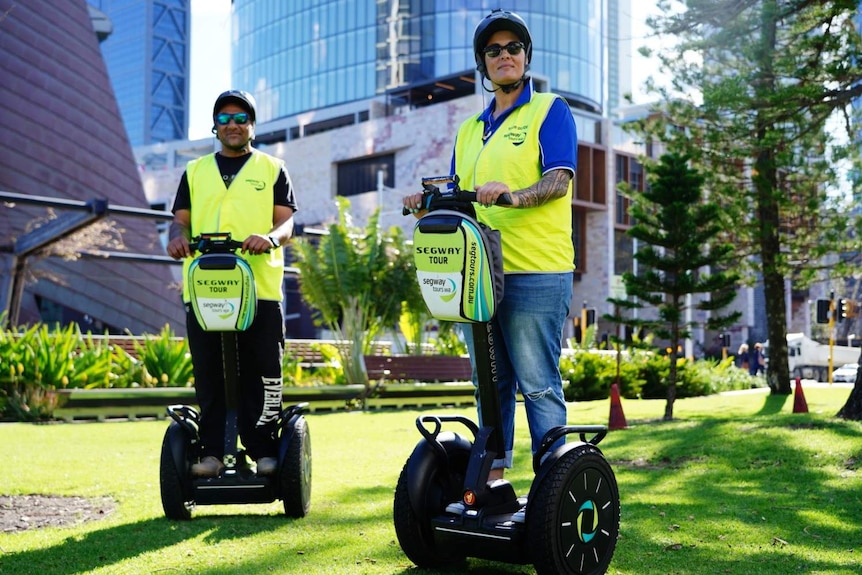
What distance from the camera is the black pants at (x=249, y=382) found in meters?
4.70

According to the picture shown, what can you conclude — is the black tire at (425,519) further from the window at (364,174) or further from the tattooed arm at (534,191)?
the window at (364,174)

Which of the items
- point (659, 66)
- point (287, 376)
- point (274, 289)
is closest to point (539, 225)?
point (274, 289)

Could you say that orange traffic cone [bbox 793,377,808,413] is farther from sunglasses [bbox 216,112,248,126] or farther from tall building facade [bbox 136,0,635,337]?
tall building facade [bbox 136,0,635,337]

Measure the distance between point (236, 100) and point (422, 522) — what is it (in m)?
2.44

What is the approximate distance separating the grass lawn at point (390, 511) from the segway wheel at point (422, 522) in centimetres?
12

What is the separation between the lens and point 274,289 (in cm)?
477

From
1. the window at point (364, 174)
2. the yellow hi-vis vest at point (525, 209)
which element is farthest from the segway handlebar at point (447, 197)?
the window at point (364, 174)

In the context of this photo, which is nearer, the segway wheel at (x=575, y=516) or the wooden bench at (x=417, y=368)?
the segway wheel at (x=575, y=516)

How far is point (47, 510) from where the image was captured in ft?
16.5

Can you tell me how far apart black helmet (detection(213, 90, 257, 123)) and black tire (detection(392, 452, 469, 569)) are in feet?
7.31

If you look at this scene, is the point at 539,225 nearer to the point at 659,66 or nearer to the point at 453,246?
the point at 453,246

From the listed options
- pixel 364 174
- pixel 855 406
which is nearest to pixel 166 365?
pixel 855 406

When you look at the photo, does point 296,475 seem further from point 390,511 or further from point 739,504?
point 739,504

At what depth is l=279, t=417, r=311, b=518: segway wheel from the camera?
460 centimetres
